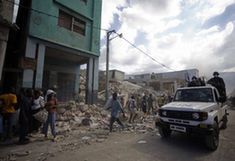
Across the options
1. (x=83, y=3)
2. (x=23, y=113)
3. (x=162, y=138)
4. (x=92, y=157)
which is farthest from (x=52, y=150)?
(x=83, y=3)

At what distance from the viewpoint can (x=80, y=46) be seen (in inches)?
475

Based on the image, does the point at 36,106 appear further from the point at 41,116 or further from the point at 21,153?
the point at 21,153

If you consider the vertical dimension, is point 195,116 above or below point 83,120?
above

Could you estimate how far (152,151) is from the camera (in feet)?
16.5

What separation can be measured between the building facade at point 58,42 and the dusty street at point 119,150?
4852mm

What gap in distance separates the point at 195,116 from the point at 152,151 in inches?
67.1

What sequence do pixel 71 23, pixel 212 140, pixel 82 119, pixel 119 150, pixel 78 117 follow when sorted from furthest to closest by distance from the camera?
pixel 71 23, pixel 78 117, pixel 82 119, pixel 119 150, pixel 212 140

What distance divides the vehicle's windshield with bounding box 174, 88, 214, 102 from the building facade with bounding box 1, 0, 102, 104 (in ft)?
24.1

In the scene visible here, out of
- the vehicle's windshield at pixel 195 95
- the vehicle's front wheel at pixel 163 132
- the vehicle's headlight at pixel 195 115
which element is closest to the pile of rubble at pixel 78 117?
the vehicle's front wheel at pixel 163 132

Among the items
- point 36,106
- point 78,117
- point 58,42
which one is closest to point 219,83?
point 78,117

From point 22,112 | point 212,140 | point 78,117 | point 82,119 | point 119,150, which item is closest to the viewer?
point 212,140

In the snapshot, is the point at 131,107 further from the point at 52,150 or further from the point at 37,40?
the point at 37,40

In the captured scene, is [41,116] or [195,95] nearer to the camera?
[195,95]

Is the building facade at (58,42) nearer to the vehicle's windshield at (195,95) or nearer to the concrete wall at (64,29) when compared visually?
the concrete wall at (64,29)
